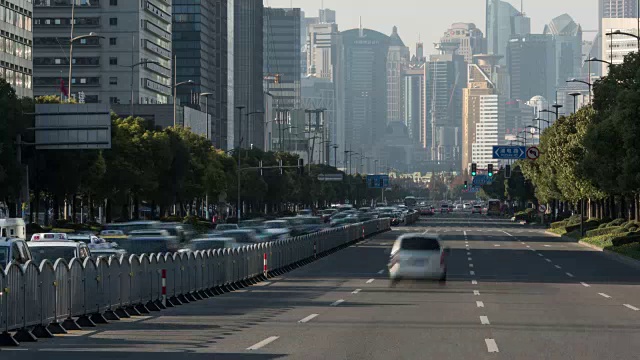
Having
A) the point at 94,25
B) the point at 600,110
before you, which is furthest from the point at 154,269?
the point at 94,25

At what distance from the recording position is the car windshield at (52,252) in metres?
32.9

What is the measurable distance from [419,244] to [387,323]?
46.7ft

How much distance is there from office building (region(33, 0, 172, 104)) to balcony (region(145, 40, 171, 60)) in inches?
125

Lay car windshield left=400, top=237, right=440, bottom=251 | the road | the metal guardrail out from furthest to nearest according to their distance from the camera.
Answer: car windshield left=400, top=237, right=440, bottom=251
the metal guardrail
the road

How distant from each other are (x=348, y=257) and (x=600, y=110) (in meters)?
17.8

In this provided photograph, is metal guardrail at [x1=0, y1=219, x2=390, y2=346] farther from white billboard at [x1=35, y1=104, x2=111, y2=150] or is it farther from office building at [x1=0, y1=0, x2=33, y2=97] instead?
office building at [x1=0, y1=0, x2=33, y2=97]

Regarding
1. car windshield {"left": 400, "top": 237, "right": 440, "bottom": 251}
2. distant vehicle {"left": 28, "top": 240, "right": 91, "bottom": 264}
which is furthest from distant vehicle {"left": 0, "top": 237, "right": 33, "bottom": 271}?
car windshield {"left": 400, "top": 237, "right": 440, "bottom": 251}

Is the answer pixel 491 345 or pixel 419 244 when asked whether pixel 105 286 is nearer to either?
pixel 491 345

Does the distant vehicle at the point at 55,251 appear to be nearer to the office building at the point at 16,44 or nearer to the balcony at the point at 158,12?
the office building at the point at 16,44

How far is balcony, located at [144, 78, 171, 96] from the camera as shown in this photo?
17425 cm

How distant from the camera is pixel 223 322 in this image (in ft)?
85.6

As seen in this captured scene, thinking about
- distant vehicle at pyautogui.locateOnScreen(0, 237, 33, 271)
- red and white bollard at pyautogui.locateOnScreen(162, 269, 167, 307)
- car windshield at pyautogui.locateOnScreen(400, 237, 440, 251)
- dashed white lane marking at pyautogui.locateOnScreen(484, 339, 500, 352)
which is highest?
distant vehicle at pyautogui.locateOnScreen(0, 237, 33, 271)

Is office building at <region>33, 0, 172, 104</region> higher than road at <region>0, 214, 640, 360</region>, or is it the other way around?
office building at <region>33, 0, 172, 104</region>

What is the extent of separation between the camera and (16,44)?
11600 centimetres
